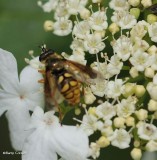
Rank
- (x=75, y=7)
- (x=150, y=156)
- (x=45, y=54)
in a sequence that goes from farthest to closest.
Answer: (x=150, y=156) < (x=75, y=7) < (x=45, y=54)

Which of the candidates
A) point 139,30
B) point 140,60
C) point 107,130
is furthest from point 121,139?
point 139,30

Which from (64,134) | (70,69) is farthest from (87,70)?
(64,134)

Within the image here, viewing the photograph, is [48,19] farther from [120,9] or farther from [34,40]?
[120,9]

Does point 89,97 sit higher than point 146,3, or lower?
lower

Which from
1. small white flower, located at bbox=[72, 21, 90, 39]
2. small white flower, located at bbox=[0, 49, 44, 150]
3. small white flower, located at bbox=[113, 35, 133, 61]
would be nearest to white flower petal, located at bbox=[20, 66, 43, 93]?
small white flower, located at bbox=[0, 49, 44, 150]

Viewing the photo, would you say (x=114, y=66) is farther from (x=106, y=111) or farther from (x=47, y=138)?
(x=47, y=138)

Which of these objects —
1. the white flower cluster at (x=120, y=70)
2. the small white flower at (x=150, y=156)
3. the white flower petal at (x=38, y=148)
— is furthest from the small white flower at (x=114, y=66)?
the small white flower at (x=150, y=156)

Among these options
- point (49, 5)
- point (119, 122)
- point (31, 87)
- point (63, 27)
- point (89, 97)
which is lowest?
point (119, 122)
